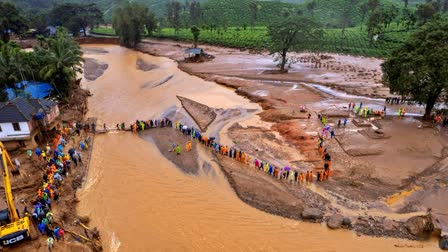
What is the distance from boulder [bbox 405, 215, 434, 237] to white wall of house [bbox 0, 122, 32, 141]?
3041cm

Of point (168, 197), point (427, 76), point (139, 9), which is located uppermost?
point (139, 9)

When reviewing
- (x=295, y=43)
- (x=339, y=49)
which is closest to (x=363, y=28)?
(x=339, y=49)

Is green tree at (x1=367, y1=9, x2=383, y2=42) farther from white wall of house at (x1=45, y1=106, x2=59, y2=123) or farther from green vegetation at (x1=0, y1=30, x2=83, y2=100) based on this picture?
white wall of house at (x1=45, y1=106, x2=59, y2=123)

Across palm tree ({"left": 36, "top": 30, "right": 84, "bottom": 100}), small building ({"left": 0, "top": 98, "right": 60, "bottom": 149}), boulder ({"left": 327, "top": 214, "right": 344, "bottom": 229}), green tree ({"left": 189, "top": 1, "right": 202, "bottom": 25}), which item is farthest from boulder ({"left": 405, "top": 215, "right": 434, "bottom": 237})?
green tree ({"left": 189, "top": 1, "right": 202, "bottom": 25})

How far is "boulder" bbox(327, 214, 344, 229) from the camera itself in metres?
21.2

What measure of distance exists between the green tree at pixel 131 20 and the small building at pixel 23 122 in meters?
52.4

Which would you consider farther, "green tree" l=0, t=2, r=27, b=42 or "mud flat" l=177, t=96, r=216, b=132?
"green tree" l=0, t=2, r=27, b=42

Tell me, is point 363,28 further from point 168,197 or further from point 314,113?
point 168,197

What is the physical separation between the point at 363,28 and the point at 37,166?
91.6m

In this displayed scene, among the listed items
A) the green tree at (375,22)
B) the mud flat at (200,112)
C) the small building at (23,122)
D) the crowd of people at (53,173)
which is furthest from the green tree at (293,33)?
the small building at (23,122)

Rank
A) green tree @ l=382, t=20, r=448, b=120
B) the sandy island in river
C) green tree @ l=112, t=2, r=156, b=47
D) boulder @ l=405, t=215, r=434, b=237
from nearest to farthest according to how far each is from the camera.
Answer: boulder @ l=405, t=215, r=434, b=237, the sandy island in river, green tree @ l=382, t=20, r=448, b=120, green tree @ l=112, t=2, r=156, b=47

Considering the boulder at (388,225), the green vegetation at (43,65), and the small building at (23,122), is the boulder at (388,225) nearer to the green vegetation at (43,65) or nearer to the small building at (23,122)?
the small building at (23,122)

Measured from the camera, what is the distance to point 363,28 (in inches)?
3666

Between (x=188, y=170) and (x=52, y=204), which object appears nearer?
(x=52, y=204)
